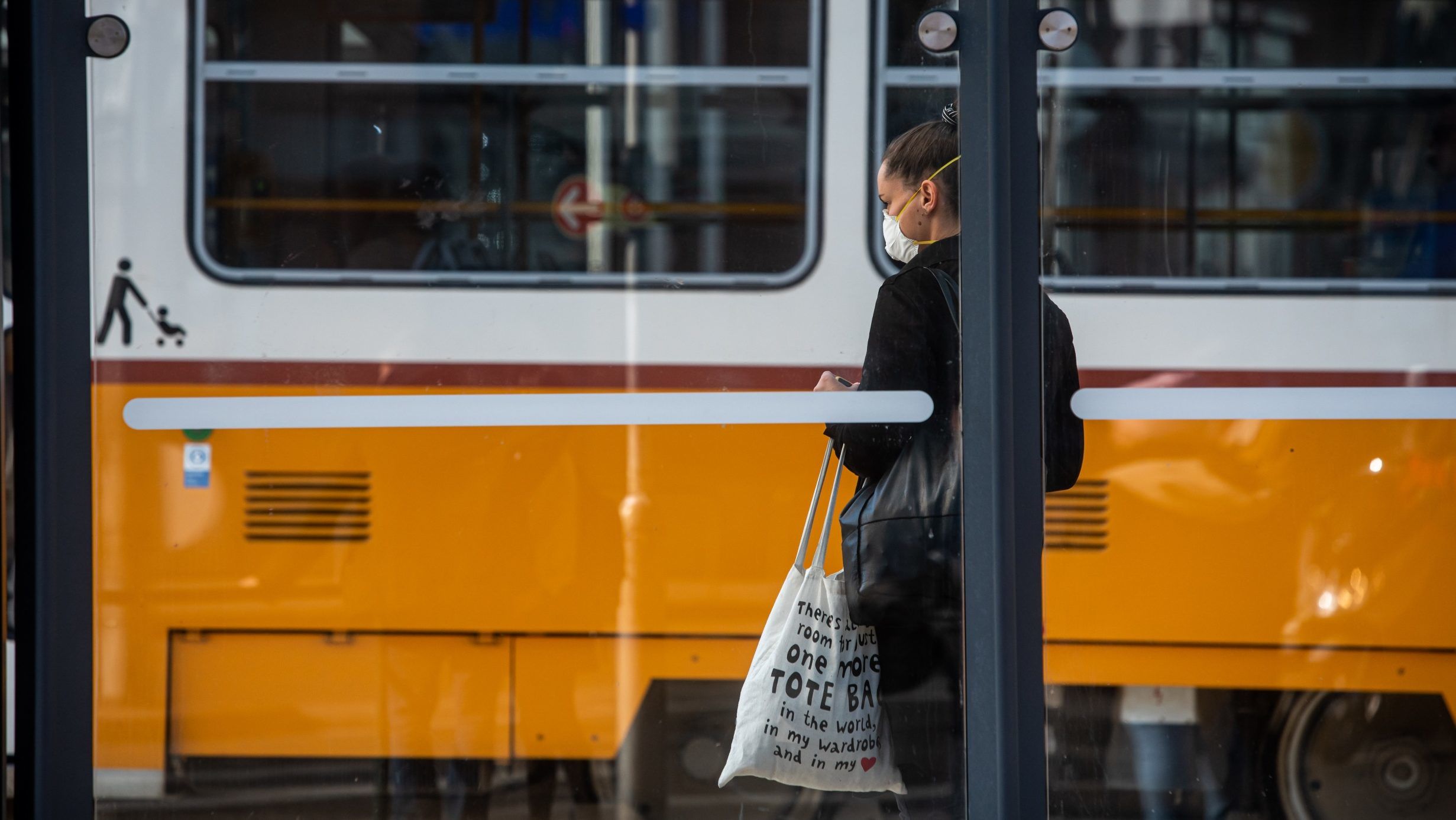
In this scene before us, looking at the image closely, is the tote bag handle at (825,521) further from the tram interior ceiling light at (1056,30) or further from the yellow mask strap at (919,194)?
the tram interior ceiling light at (1056,30)

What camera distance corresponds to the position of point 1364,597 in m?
2.55

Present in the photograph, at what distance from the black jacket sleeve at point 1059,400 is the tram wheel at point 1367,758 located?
1.24 metres

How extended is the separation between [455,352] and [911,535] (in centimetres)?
121

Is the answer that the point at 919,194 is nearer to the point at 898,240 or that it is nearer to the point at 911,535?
the point at 898,240

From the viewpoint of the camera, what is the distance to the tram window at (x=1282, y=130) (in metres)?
2.51

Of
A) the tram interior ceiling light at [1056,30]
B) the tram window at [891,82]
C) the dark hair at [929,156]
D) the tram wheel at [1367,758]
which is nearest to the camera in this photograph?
the tram interior ceiling light at [1056,30]

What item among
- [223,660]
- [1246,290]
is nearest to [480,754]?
[223,660]

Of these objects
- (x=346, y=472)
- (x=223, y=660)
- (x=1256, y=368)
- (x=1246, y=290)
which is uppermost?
(x=1246, y=290)

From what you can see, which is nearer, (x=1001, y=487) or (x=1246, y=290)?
(x=1001, y=487)

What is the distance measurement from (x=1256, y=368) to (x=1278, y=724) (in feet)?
2.84

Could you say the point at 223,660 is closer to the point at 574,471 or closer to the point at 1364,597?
the point at 574,471

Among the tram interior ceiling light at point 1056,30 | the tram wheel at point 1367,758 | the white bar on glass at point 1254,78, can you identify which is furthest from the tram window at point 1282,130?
the tram wheel at point 1367,758

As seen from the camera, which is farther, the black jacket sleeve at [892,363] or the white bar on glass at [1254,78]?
the white bar on glass at [1254,78]

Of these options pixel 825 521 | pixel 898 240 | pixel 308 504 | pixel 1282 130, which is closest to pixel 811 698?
pixel 825 521
